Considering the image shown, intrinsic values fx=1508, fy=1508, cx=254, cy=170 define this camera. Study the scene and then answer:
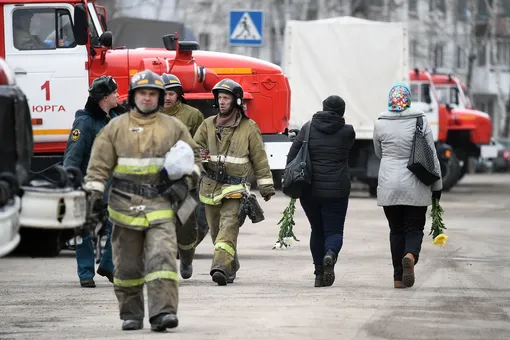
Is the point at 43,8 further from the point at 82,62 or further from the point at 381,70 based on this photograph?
the point at 381,70

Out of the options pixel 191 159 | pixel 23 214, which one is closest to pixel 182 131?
pixel 191 159

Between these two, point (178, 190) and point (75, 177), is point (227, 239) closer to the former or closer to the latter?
point (178, 190)

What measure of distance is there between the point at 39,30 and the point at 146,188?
8281 millimetres

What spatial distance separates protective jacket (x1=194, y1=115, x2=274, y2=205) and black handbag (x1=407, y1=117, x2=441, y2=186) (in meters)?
1.24

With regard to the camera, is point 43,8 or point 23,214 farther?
point 43,8

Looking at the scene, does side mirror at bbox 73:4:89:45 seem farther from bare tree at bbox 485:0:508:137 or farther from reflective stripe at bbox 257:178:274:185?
bare tree at bbox 485:0:508:137

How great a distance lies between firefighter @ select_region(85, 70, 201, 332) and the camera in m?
9.77

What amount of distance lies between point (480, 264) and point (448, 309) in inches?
174

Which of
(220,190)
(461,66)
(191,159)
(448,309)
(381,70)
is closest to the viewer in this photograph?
(191,159)

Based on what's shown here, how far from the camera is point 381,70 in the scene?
30.9 meters

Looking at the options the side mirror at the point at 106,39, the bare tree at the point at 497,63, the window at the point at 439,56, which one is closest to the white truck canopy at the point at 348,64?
the side mirror at the point at 106,39

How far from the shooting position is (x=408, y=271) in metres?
12.8

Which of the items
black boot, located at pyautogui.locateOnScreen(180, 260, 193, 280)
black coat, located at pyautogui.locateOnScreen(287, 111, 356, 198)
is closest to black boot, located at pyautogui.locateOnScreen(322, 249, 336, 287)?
black coat, located at pyautogui.locateOnScreen(287, 111, 356, 198)

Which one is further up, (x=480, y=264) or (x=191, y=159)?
(x=191, y=159)
